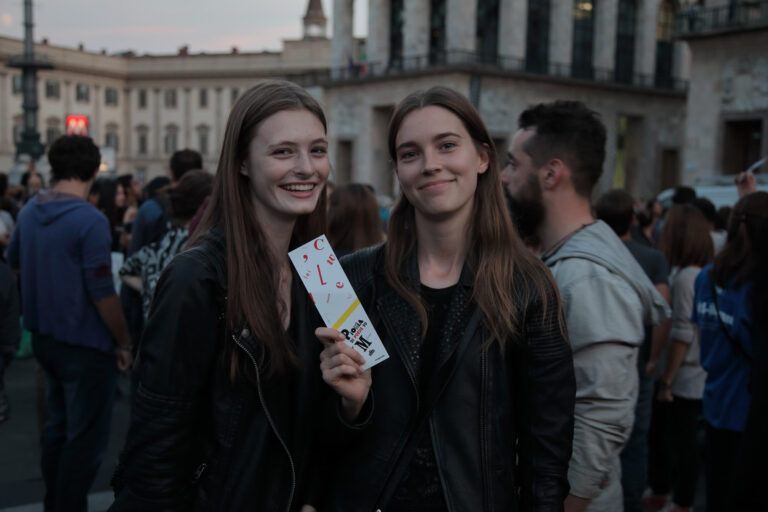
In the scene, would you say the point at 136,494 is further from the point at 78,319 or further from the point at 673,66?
Result: the point at 673,66

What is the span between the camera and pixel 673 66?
42.1 metres

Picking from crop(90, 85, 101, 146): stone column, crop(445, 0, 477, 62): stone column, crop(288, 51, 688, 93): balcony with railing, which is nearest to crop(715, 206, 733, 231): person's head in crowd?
crop(288, 51, 688, 93): balcony with railing

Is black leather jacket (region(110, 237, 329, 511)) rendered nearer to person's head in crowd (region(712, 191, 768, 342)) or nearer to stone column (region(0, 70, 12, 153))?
person's head in crowd (region(712, 191, 768, 342))

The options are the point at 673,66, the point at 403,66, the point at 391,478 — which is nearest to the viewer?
the point at 391,478

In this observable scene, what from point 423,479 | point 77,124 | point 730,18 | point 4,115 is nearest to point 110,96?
point 4,115

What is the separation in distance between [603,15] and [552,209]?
3940 cm

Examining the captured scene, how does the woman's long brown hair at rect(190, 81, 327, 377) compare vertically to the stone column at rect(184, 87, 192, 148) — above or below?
below

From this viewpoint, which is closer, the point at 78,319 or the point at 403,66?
the point at 78,319

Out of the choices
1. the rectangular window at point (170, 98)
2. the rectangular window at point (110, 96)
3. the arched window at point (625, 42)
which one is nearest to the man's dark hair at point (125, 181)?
the arched window at point (625, 42)

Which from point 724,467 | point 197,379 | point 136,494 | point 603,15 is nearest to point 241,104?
point 197,379

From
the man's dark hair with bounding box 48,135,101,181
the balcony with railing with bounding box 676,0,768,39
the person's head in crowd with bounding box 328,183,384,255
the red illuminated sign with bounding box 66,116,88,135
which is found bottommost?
the person's head in crowd with bounding box 328,183,384,255

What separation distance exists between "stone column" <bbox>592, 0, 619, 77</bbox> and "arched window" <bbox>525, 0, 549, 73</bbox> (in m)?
3.14

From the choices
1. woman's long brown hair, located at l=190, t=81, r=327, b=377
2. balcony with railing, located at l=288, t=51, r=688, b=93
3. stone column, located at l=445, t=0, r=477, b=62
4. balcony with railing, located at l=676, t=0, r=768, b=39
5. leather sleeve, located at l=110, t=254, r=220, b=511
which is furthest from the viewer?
stone column, located at l=445, t=0, r=477, b=62

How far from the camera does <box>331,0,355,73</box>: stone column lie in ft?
134
